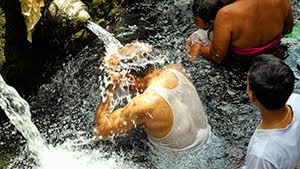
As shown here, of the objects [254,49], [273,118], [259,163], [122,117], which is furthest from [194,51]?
[259,163]

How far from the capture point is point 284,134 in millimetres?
2982

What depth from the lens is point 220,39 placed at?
479 centimetres

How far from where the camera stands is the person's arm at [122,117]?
3.81 m

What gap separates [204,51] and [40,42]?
78.2 inches

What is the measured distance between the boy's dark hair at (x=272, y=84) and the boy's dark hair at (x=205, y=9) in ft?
6.57

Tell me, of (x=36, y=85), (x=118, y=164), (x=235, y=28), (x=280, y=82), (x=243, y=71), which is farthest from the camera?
(x=36, y=85)

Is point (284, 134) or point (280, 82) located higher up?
point (280, 82)

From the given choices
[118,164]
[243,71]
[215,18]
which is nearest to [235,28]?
[215,18]

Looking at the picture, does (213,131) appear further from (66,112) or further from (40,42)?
(40,42)

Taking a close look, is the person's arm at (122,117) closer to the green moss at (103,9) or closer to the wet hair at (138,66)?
the wet hair at (138,66)

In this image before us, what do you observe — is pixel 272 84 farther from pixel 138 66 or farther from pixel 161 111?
pixel 138 66

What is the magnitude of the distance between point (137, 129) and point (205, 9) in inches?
55.8

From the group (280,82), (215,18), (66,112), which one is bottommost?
(66,112)

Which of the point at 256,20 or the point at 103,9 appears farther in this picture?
the point at 103,9
